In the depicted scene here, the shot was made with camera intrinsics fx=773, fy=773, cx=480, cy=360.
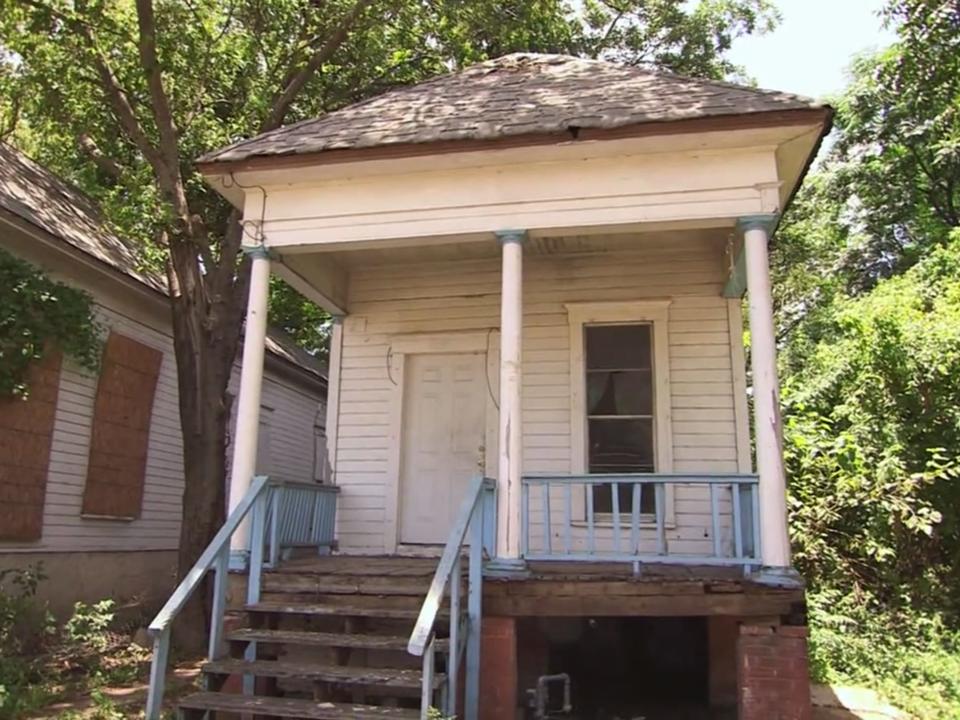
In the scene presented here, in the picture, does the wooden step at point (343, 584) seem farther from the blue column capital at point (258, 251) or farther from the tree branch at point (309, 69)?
the tree branch at point (309, 69)

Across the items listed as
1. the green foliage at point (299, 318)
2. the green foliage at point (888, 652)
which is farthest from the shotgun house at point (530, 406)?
the green foliage at point (299, 318)

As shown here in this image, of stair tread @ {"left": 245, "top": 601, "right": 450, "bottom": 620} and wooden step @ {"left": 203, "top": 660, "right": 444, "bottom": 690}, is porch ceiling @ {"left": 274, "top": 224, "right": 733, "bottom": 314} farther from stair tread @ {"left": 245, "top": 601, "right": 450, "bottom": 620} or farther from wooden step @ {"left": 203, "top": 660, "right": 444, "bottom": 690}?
wooden step @ {"left": 203, "top": 660, "right": 444, "bottom": 690}

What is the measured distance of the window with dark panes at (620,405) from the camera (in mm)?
7516

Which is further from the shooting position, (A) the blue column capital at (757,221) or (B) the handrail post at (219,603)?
(A) the blue column capital at (757,221)

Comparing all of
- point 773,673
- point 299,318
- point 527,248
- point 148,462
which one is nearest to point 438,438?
point 527,248

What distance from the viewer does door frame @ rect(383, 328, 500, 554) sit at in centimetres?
788

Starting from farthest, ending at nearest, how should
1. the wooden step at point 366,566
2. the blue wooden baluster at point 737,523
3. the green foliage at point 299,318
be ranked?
the green foliage at point 299,318, the wooden step at point 366,566, the blue wooden baluster at point 737,523

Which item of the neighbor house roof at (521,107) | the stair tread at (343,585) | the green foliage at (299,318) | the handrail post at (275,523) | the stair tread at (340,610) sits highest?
the green foliage at (299,318)

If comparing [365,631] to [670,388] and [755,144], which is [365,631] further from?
[755,144]

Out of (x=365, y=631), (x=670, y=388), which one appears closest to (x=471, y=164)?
Answer: (x=670, y=388)

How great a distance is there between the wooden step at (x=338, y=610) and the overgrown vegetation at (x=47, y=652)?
76.0 inches

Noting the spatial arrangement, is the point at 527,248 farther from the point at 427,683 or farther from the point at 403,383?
the point at 427,683

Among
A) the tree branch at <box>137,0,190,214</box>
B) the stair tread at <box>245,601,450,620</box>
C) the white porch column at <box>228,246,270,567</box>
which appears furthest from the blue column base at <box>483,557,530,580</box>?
the tree branch at <box>137,0,190,214</box>

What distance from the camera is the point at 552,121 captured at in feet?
20.0
